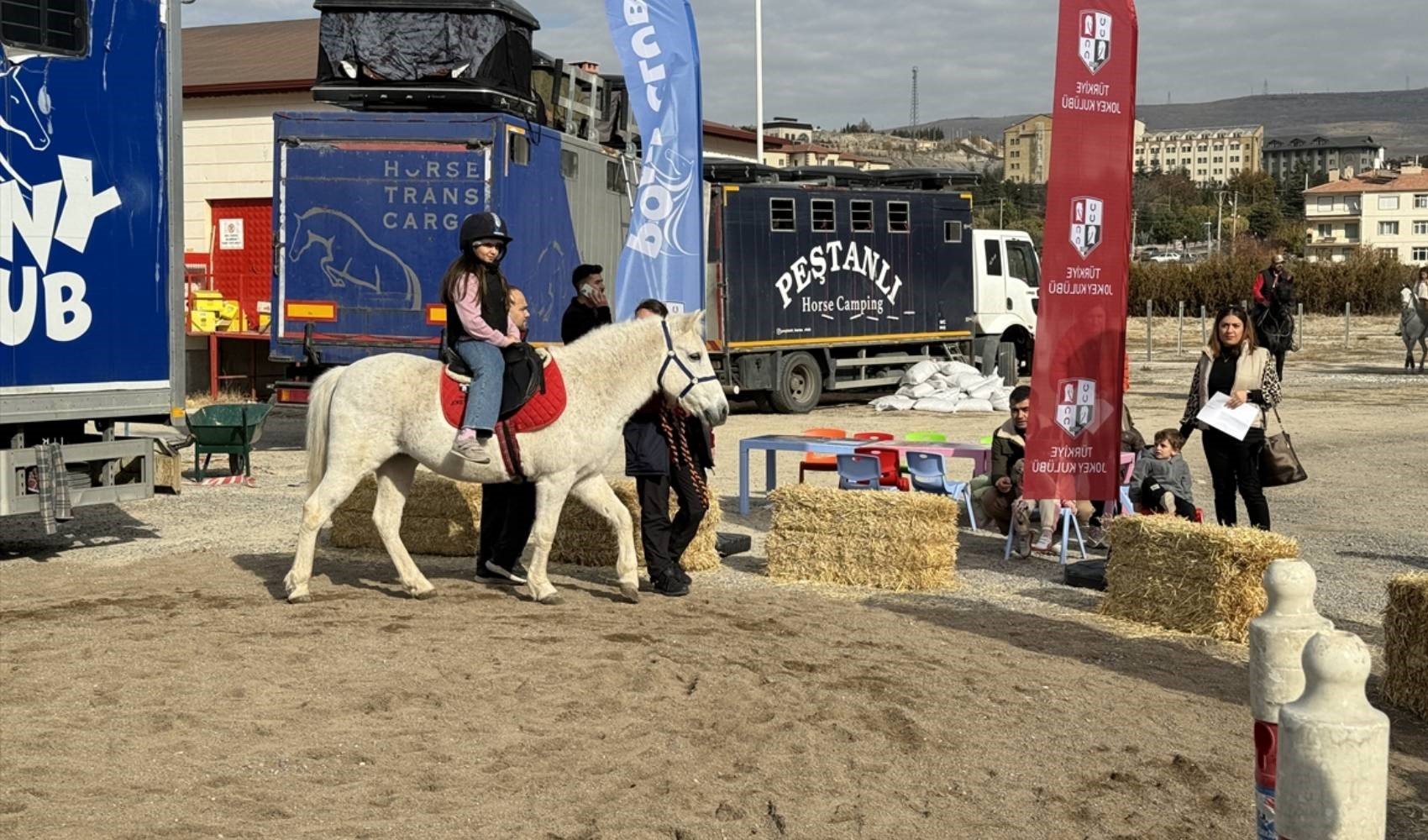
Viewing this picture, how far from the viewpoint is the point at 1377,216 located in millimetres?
139875

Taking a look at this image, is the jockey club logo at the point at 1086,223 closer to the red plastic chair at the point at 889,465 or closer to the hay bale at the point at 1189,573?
the hay bale at the point at 1189,573

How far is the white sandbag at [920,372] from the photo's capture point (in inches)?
953

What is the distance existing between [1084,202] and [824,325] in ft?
43.9

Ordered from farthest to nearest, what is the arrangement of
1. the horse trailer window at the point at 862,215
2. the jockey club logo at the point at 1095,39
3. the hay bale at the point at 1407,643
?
1. the horse trailer window at the point at 862,215
2. the jockey club logo at the point at 1095,39
3. the hay bale at the point at 1407,643

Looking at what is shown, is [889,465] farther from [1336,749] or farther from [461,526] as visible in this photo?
[1336,749]

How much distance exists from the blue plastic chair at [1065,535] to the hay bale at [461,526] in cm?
194

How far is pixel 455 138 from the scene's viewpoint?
52.5 ft

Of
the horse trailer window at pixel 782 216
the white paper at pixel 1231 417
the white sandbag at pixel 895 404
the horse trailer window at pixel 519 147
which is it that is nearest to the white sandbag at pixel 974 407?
the white sandbag at pixel 895 404

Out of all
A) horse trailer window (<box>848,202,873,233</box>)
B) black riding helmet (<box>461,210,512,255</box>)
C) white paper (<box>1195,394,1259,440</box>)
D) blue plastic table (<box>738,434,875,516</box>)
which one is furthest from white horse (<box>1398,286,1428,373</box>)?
black riding helmet (<box>461,210,512,255</box>)

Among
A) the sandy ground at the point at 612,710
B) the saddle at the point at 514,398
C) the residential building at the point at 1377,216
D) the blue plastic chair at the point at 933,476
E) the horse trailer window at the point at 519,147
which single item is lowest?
the sandy ground at the point at 612,710

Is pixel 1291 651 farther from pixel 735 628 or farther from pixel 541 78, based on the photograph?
pixel 541 78

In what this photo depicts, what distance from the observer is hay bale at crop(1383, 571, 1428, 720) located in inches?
271

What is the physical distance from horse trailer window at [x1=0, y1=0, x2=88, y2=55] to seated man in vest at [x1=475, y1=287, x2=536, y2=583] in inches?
130

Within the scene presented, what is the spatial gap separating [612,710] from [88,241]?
18.5 feet
